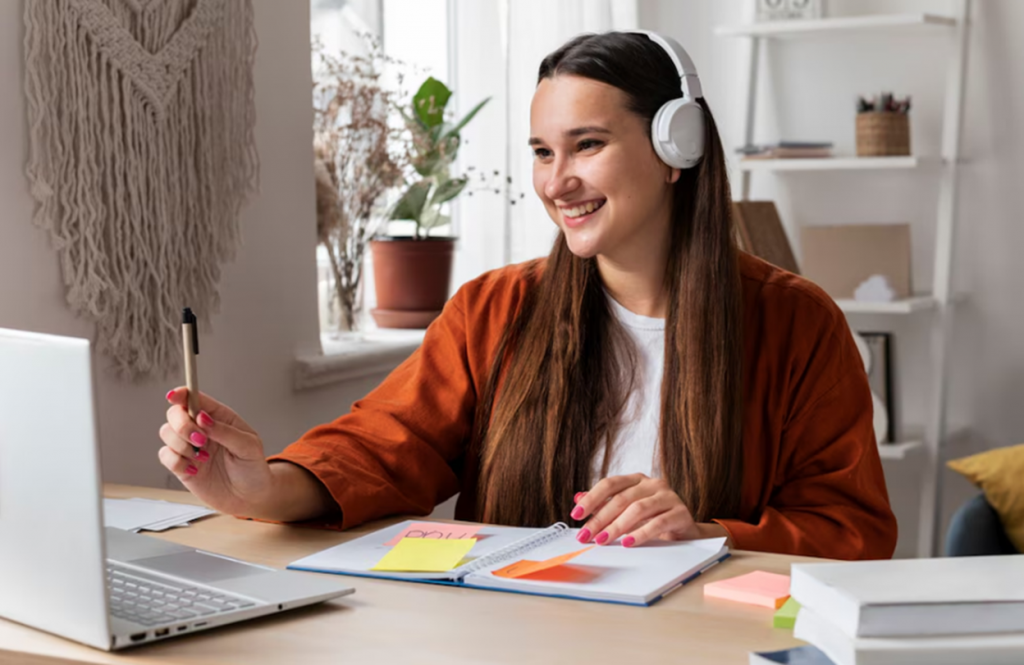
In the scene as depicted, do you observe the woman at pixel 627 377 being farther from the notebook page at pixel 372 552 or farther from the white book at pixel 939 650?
the white book at pixel 939 650

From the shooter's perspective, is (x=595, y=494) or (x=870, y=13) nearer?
(x=595, y=494)

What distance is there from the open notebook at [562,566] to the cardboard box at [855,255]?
7.04 feet

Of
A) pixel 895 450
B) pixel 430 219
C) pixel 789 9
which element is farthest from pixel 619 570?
pixel 789 9

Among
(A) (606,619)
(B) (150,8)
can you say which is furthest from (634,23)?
(A) (606,619)

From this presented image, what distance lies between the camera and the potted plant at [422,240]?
109 inches

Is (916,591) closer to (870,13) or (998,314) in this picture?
(998,314)

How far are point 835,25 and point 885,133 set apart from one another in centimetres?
32

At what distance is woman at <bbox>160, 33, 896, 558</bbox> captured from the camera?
149cm

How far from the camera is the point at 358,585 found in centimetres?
113

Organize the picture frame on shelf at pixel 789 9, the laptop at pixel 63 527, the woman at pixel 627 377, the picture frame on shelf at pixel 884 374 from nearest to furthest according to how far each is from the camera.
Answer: the laptop at pixel 63 527 < the woman at pixel 627 377 < the picture frame on shelf at pixel 884 374 < the picture frame on shelf at pixel 789 9

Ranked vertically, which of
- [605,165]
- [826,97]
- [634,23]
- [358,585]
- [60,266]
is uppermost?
[634,23]

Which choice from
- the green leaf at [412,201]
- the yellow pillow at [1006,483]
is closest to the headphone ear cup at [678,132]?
the green leaf at [412,201]

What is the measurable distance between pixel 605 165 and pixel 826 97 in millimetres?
2197

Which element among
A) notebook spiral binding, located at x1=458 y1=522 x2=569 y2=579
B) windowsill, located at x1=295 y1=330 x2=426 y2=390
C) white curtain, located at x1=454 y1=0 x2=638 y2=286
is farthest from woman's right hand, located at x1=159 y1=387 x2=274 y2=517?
white curtain, located at x1=454 y1=0 x2=638 y2=286
